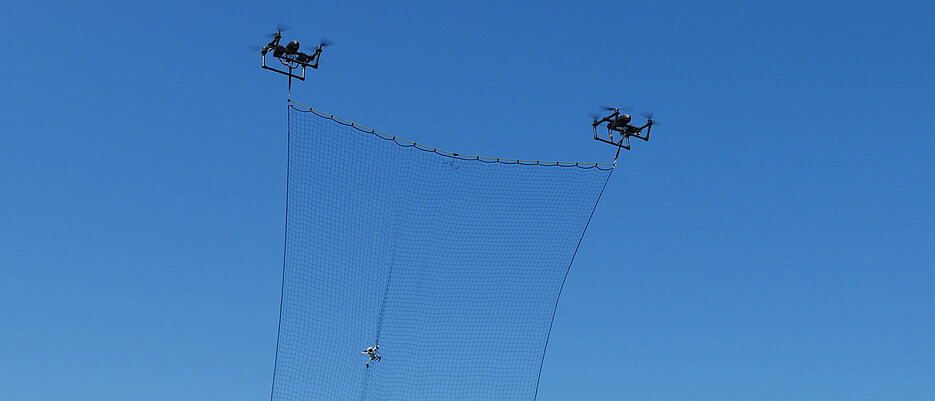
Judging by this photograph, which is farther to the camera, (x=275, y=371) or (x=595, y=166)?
(x=595, y=166)

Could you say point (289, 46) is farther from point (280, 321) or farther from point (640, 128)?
point (640, 128)

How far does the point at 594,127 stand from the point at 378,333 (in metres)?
6.73

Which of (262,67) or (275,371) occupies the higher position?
(262,67)

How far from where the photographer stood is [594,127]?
27.3m

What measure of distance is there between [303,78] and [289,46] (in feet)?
2.48

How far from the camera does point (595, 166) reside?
2712cm

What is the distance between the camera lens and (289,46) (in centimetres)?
2520

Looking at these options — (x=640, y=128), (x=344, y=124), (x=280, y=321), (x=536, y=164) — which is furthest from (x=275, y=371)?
(x=640, y=128)

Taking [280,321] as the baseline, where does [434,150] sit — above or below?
above

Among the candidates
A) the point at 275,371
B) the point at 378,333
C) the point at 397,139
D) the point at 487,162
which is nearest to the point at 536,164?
the point at 487,162

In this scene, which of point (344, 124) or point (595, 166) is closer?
point (344, 124)

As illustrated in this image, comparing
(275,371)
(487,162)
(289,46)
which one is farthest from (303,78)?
(275,371)

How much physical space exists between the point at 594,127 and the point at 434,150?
3833mm

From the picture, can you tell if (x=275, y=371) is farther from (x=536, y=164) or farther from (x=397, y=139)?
(x=536, y=164)
